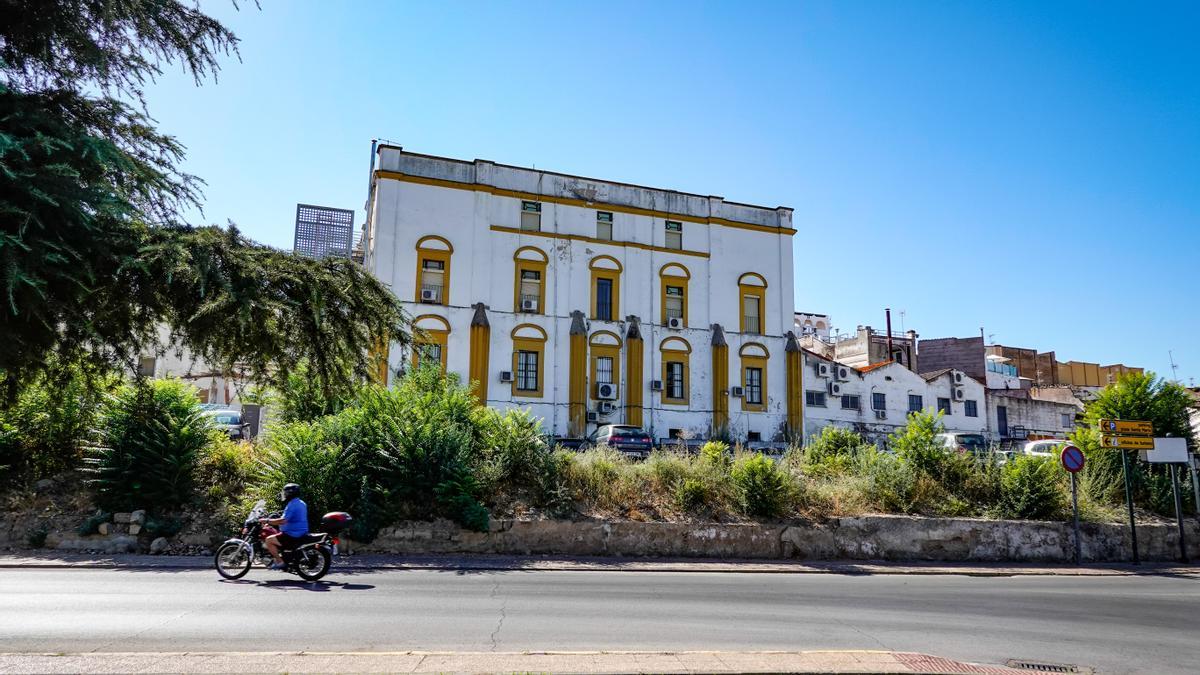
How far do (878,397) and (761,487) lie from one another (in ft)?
114

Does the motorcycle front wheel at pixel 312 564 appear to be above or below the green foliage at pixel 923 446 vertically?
below

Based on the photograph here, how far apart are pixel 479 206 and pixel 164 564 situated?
95.0ft

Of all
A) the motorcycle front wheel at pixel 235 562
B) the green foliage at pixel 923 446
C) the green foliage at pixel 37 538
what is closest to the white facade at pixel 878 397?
the green foliage at pixel 923 446

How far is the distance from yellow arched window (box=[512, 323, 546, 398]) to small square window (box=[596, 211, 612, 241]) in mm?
6717

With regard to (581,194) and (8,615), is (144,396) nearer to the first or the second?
(8,615)

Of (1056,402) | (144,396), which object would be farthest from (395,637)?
(1056,402)

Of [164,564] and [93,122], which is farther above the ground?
[93,122]

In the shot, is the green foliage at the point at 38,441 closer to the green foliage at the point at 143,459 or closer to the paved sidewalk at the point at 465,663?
the green foliage at the point at 143,459

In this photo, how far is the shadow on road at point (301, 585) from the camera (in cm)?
1094

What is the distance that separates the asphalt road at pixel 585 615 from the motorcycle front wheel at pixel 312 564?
292mm

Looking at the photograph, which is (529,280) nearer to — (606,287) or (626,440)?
(606,287)

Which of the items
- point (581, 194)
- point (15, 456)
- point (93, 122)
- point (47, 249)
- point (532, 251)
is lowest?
point (15, 456)

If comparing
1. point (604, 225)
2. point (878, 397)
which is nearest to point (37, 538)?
point (604, 225)

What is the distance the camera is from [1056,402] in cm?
5562
